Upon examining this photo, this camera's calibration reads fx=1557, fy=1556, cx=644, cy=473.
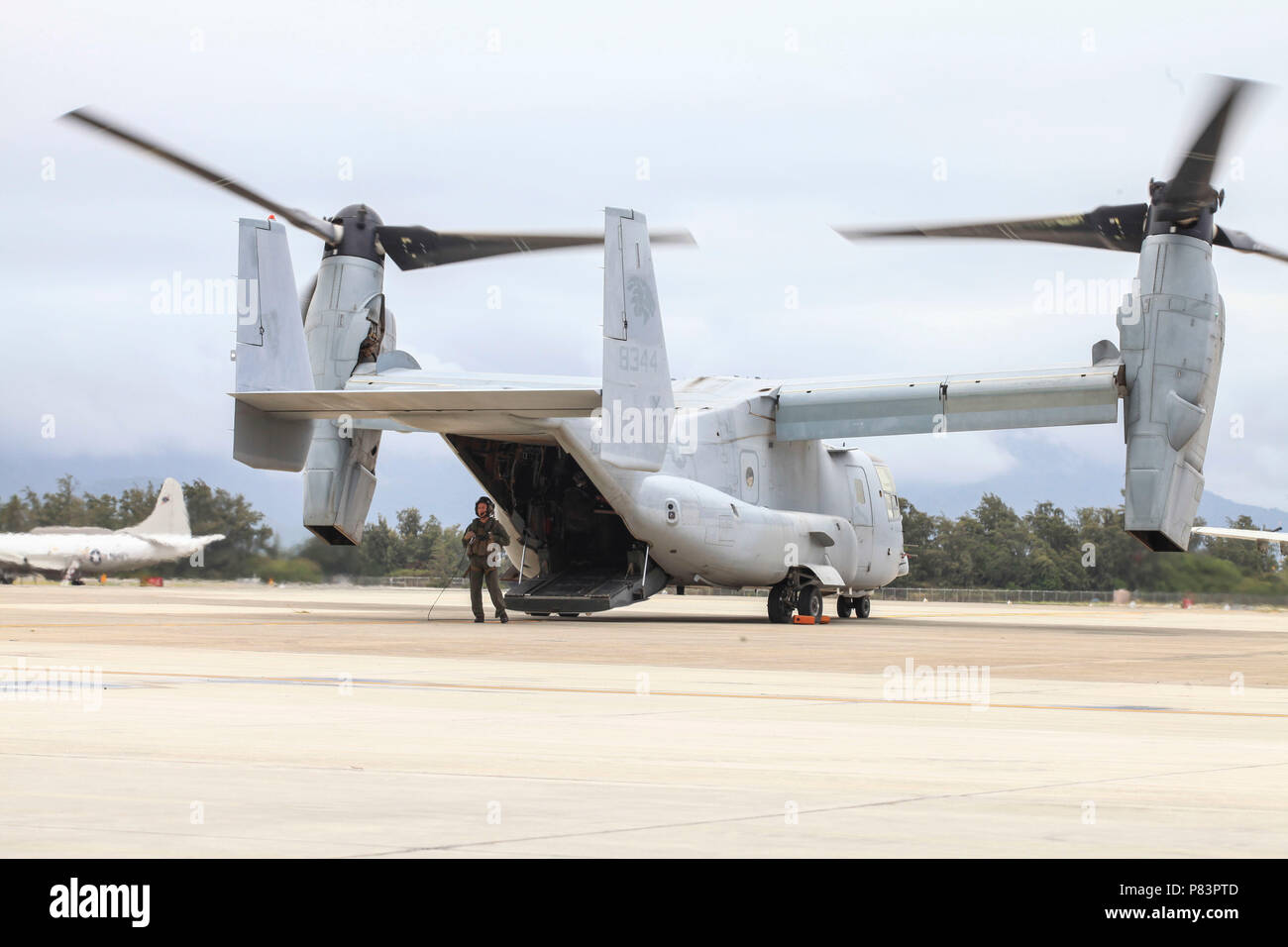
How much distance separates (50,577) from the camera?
6806 cm

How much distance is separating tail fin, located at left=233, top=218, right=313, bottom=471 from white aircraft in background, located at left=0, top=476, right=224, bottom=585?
3679 cm

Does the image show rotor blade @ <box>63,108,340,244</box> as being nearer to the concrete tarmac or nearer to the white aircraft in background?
the concrete tarmac

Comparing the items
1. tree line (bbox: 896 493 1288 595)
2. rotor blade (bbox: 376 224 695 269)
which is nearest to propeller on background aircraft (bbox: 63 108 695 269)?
rotor blade (bbox: 376 224 695 269)

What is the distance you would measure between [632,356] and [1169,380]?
8.86m

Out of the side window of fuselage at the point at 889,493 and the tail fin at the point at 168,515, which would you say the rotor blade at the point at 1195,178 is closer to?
the side window of fuselage at the point at 889,493

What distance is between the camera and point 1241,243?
90.2 feet

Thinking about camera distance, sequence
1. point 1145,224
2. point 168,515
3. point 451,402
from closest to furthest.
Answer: point 451,402
point 1145,224
point 168,515

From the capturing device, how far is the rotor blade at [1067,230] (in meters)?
27.3

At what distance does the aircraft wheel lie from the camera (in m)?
30.2

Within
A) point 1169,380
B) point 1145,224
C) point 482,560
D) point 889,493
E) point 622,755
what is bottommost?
point 622,755

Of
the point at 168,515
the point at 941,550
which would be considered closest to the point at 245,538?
the point at 168,515

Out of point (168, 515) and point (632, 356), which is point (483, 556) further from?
point (168, 515)

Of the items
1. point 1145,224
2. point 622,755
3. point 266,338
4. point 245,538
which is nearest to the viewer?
point 622,755
